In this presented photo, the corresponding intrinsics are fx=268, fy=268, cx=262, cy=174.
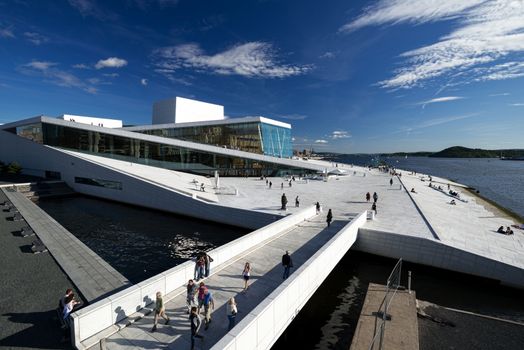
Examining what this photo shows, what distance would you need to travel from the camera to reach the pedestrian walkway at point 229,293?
260 inches

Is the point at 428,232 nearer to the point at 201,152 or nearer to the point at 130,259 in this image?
the point at 130,259

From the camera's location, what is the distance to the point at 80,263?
1165 centimetres

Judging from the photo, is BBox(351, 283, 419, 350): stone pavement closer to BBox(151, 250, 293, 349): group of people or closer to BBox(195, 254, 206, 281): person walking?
BBox(151, 250, 293, 349): group of people

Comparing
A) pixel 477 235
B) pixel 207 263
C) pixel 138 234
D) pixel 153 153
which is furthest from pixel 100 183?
pixel 477 235

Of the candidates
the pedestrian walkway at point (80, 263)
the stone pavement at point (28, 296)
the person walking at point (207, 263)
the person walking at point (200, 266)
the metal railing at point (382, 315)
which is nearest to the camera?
the stone pavement at point (28, 296)

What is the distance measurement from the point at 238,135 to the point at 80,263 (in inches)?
1276

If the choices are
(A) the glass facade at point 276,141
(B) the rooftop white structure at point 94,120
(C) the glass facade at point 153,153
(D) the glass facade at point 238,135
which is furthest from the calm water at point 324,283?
(B) the rooftop white structure at point 94,120

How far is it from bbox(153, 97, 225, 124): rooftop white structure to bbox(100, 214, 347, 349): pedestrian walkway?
134 feet

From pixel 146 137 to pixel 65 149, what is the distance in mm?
9769

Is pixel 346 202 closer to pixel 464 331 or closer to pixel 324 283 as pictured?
pixel 324 283

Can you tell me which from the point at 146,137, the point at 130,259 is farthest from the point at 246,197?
the point at 146,137

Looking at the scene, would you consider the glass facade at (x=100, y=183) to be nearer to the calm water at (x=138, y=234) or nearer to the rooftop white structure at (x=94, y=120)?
the calm water at (x=138, y=234)

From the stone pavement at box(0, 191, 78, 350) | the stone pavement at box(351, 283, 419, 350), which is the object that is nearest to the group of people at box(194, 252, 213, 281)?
the stone pavement at box(0, 191, 78, 350)

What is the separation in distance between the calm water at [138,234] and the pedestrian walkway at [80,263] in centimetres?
150
